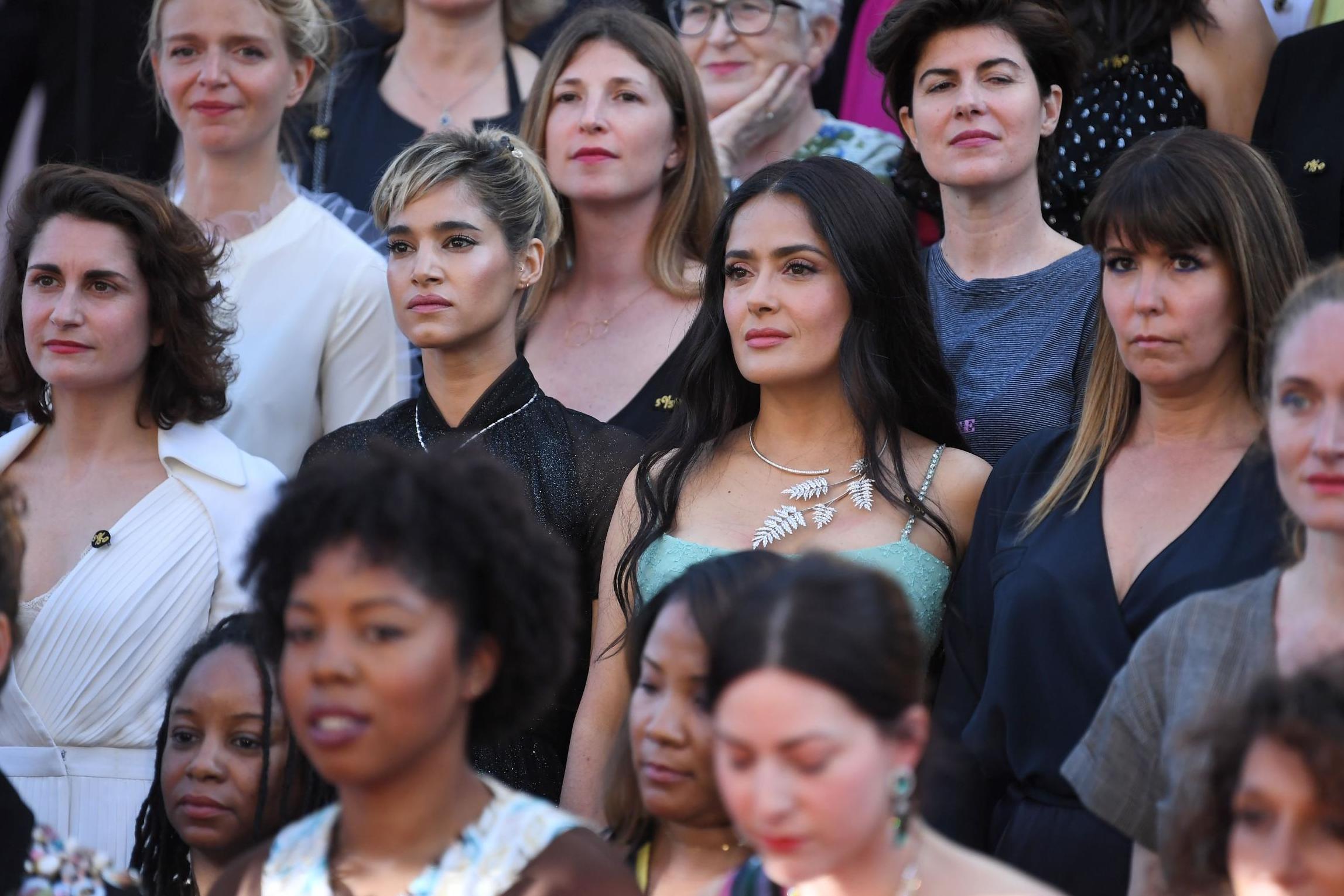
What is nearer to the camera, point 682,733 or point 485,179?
point 682,733

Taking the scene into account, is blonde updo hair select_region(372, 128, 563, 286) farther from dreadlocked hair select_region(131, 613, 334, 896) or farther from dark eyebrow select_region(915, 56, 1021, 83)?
dreadlocked hair select_region(131, 613, 334, 896)

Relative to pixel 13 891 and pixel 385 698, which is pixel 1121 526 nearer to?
pixel 385 698

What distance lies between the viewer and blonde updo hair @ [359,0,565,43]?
5.48 metres

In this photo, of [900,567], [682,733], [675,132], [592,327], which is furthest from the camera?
[675,132]

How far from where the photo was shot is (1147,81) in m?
4.58

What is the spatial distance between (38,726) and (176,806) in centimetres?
57

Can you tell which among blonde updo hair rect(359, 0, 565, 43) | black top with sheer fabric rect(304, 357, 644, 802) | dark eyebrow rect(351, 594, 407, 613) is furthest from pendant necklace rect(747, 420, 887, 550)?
blonde updo hair rect(359, 0, 565, 43)

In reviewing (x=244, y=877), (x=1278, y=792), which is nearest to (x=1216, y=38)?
(x=1278, y=792)

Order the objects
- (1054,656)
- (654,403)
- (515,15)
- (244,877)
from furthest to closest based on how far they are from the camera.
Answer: (515,15)
(654,403)
(1054,656)
(244,877)

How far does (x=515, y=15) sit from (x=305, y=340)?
1.44 metres

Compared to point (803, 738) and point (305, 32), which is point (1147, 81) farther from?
point (803, 738)

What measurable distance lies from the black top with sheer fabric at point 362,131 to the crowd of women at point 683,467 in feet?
0.06

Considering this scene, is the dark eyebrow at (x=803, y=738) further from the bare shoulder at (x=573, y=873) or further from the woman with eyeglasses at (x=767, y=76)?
the woman with eyeglasses at (x=767, y=76)

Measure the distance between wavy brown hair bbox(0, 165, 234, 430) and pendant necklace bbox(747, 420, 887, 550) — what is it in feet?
4.33
